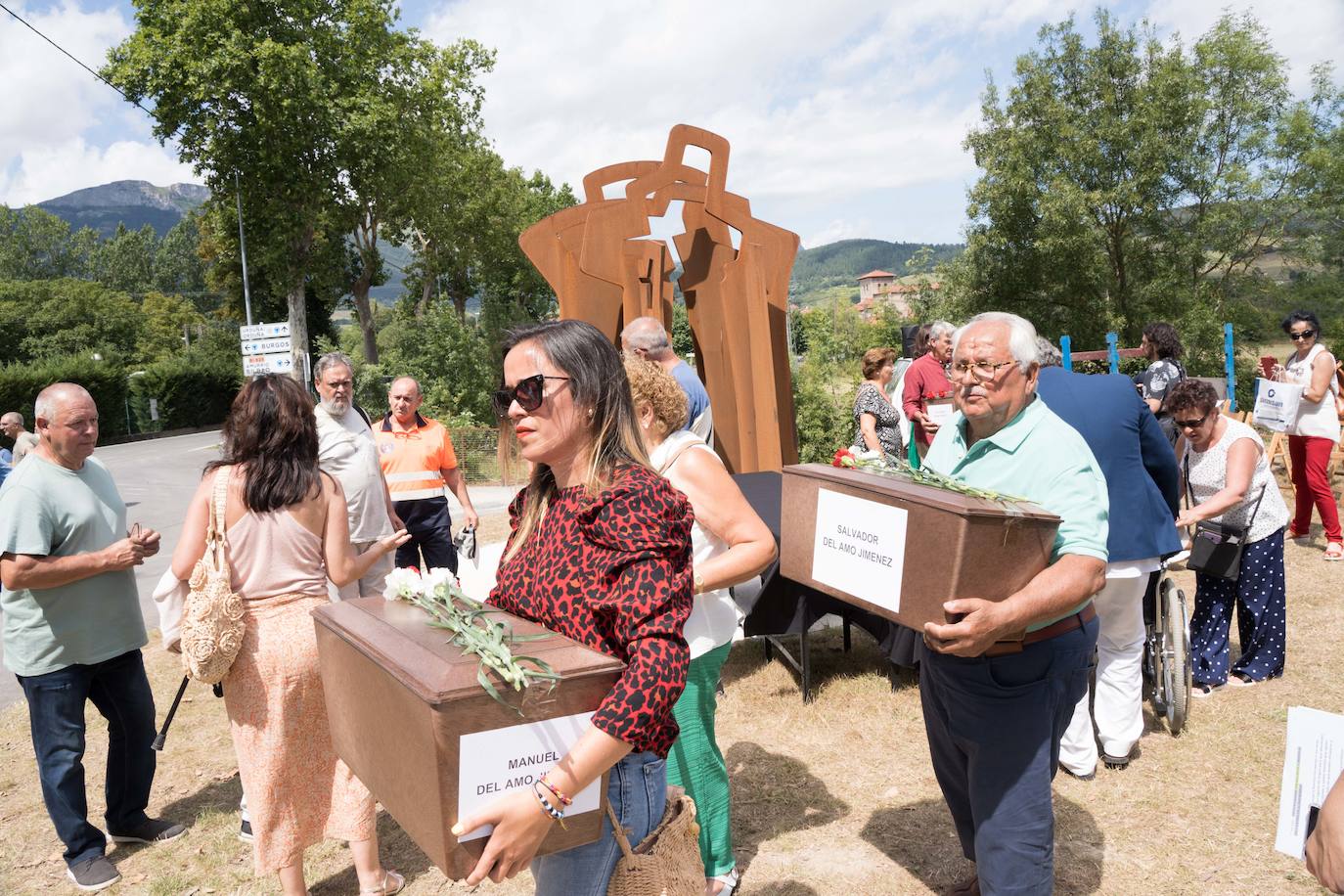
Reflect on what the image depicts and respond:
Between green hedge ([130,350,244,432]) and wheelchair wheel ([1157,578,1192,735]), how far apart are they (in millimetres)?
37576

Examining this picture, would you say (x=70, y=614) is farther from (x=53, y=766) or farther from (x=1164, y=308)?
(x=1164, y=308)

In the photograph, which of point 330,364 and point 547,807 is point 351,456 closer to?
point 330,364

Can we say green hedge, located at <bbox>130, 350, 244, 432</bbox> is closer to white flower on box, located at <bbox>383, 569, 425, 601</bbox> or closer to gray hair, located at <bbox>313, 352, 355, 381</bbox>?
gray hair, located at <bbox>313, 352, 355, 381</bbox>

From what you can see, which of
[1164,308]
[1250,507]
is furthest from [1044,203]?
[1250,507]

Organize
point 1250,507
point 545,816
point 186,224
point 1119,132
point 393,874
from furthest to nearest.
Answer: point 186,224
point 1119,132
point 1250,507
point 393,874
point 545,816

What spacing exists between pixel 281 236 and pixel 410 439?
88.9ft

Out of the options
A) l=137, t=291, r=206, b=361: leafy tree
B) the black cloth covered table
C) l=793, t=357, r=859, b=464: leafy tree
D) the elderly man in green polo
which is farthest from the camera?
l=137, t=291, r=206, b=361: leafy tree

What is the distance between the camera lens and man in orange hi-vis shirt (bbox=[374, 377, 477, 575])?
5590mm

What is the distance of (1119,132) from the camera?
23844 mm

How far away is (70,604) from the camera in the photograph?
11.4 ft

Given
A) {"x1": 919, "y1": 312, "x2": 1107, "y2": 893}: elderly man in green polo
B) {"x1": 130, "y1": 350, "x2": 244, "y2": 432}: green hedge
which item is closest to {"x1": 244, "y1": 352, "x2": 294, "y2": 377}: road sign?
{"x1": 130, "y1": 350, "x2": 244, "y2": 432}: green hedge

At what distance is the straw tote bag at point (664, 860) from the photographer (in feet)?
5.57

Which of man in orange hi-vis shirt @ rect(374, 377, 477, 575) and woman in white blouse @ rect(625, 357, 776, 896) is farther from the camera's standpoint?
man in orange hi-vis shirt @ rect(374, 377, 477, 575)

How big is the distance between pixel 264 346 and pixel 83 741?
72.5ft
